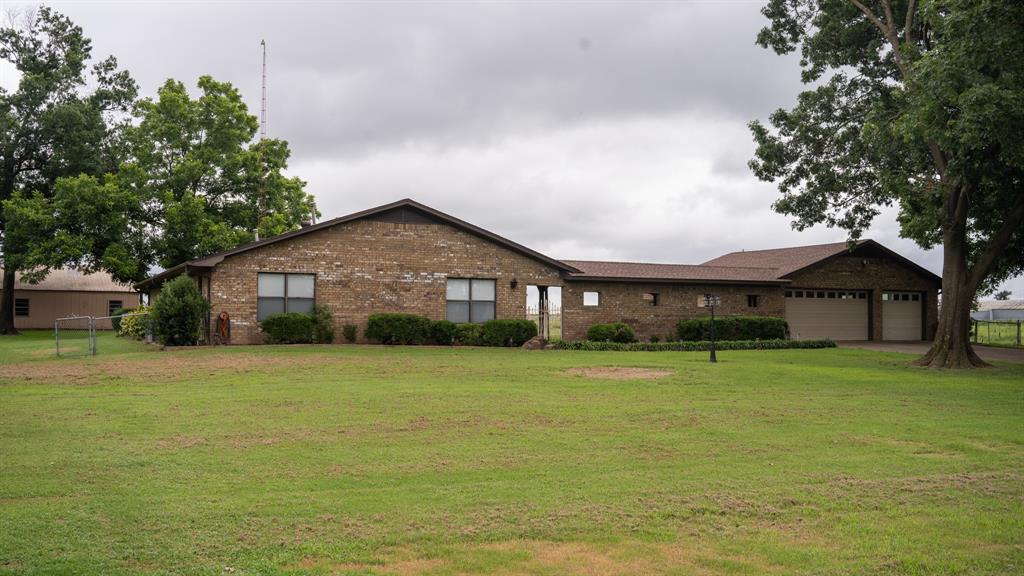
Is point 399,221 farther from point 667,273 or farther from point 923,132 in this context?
point 923,132

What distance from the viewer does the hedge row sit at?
26.5 m

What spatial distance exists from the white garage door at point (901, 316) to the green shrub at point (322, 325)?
23.0 meters

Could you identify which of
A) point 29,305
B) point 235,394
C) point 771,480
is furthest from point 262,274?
point 29,305

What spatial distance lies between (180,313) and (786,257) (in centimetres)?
2539

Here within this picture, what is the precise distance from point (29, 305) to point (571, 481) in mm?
50234

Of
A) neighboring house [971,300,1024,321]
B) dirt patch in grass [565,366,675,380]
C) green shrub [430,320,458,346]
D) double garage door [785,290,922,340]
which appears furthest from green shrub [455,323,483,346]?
neighboring house [971,300,1024,321]

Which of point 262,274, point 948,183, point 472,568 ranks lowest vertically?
point 472,568

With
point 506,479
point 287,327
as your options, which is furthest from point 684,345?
point 506,479

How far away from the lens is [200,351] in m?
23.0

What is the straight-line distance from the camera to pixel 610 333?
28.6 metres

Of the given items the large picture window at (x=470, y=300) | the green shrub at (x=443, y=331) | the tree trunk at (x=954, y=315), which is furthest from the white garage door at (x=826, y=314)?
the green shrub at (x=443, y=331)

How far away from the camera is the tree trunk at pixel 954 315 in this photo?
72.0 ft

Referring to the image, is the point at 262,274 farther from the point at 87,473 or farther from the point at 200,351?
the point at 87,473

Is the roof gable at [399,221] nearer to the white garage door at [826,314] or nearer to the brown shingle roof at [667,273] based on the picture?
the brown shingle roof at [667,273]
